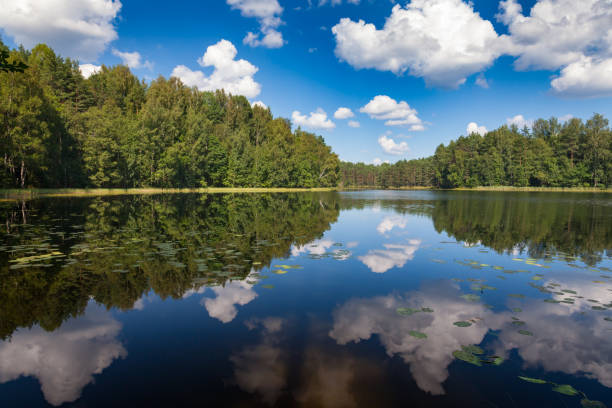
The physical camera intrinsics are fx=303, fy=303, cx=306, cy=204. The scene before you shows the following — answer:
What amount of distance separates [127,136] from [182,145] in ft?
33.3

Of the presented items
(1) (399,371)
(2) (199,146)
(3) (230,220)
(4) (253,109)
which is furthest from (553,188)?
(1) (399,371)

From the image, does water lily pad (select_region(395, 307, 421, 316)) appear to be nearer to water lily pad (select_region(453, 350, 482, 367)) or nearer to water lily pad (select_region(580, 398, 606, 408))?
water lily pad (select_region(453, 350, 482, 367))

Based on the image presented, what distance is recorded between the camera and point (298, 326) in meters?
→ 6.20

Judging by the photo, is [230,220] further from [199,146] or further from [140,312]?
[199,146]

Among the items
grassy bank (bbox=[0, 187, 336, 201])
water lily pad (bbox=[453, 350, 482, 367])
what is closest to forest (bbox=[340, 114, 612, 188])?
grassy bank (bbox=[0, 187, 336, 201])

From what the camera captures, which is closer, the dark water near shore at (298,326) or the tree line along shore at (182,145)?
the dark water near shore at (298,326)

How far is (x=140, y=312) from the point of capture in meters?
6.83

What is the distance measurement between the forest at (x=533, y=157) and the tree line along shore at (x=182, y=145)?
0.39 m

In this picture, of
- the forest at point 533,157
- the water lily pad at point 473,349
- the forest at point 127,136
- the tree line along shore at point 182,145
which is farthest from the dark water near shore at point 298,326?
the forest at point 533,157

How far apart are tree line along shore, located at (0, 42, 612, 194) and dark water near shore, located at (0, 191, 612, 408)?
915 centimetres

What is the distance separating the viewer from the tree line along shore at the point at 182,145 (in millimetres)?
42500

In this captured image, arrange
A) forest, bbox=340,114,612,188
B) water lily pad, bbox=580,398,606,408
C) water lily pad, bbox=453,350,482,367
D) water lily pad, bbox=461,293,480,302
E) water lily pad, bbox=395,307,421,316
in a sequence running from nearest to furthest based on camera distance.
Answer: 1. water lily pad, bbox=580,398,606,408
2. water lily pad, bbox=453,350,482,367
3. water lily pad, bbox=395,307,421,316
4. water lily pad, bbox=461,293,480,302
5. forest, bbox=340,114,612,188

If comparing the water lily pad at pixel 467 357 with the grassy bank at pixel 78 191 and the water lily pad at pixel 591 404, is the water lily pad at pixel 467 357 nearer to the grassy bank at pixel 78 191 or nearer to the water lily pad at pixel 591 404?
the water lily pad at pixel 591 404

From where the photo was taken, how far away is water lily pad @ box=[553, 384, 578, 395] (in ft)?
14.2
